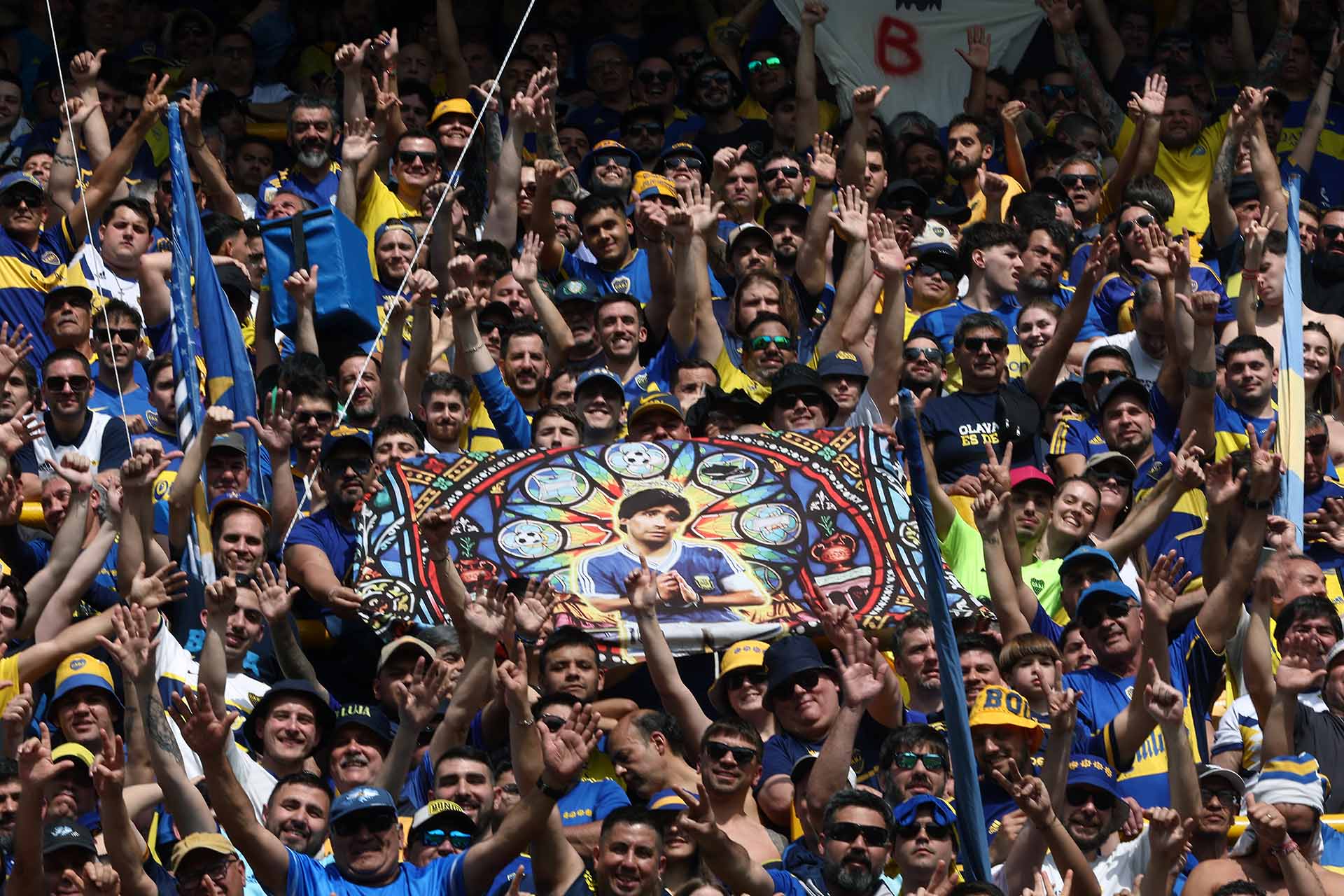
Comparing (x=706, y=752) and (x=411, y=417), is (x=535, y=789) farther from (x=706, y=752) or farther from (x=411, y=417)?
(x=411, y=417)

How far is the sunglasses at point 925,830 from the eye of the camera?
865 centimetres

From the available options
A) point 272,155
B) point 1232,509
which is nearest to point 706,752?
point 1232,509

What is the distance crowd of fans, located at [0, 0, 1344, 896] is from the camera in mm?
8812

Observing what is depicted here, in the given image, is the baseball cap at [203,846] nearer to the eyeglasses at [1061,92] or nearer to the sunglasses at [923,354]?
the sunglasses at [923,354]

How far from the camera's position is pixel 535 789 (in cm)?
842

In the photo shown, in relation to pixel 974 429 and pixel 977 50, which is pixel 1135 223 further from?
pixel 977 50

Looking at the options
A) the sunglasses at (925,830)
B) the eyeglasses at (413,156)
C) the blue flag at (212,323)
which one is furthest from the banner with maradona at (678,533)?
the eyeglasses at (413,156)

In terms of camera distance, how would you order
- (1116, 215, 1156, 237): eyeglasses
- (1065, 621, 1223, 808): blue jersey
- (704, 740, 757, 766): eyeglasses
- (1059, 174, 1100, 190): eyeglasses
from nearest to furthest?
(704, 740, 757, 766): eyeglasses, (1065, 621, 1223, 808): blue jersey, (1116, 215, 1156, 237): eyeglasses, (1059, 174, 1100, 190): eyeglasses

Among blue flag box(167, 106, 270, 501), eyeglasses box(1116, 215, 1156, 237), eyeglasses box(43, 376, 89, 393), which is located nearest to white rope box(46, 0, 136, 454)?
eyeglasses box(43, 376, 89, 393)

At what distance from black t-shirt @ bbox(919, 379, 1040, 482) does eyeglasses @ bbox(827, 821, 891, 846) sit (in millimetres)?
3153

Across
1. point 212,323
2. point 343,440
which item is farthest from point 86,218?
point 343,440

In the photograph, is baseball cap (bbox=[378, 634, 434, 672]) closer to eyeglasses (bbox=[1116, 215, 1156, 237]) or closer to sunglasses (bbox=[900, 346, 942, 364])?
sunglasses (bbox=[900, 346, 942, 364])

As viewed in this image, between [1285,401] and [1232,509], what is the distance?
66 cm

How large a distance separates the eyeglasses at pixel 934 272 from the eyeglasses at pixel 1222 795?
394cm
